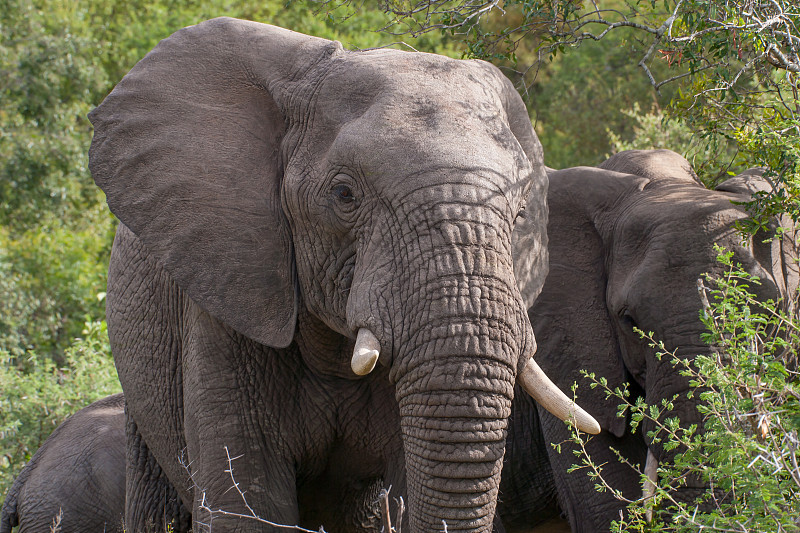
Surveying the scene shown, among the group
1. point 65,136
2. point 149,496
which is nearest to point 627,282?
point 149,496

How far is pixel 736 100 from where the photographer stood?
484 cm

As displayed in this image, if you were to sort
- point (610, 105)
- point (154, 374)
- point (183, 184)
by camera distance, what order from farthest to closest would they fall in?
point (610, 105), point (154, 374), point (183, 184)

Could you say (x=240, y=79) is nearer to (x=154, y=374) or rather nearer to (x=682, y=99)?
(x=154, y=374)

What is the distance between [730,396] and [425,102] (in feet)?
4.00

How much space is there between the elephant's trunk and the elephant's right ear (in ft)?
2.08

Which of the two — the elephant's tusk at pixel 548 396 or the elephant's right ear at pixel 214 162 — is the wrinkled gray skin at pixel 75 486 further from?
the elephant's tusk at pixel 548 396

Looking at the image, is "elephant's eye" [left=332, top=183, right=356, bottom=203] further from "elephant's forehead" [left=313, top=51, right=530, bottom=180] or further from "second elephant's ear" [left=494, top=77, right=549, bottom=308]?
"second elephant's ear" [left=494, top=77, right=549, bottom=308]

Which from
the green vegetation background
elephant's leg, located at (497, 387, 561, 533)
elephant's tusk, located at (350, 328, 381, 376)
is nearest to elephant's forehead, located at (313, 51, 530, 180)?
elephant's tusk, located at (350, 328, 381, 376)

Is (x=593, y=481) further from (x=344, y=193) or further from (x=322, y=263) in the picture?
(x=344, y=193)

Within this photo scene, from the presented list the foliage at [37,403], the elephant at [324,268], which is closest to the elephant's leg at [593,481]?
the elephant at [324,268]

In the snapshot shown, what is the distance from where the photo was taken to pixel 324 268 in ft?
11.5

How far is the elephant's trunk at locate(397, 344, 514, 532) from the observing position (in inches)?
122

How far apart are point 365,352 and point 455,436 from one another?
34 cm

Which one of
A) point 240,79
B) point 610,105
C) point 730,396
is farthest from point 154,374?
point 610,105
